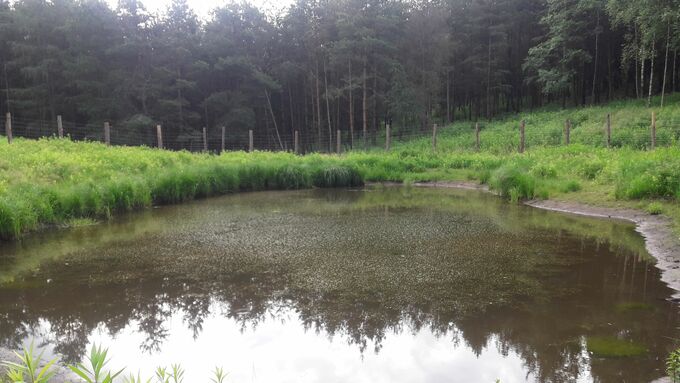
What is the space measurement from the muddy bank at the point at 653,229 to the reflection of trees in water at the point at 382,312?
0.77 ft

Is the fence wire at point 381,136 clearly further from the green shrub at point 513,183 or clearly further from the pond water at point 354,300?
the pond water at point 354,300

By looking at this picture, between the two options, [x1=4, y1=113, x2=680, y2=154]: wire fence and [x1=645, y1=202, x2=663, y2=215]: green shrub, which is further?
[x1=4, y1=113, x2=680, y2=154]: wire fence

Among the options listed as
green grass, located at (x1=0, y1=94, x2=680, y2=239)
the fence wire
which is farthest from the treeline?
green grass, located at (x1=0, y1=94, x2=680, y2=239)

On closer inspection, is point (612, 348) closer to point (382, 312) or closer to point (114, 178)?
point (382, 312)

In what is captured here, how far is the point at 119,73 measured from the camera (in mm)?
27969

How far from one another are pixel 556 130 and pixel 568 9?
13.5 m

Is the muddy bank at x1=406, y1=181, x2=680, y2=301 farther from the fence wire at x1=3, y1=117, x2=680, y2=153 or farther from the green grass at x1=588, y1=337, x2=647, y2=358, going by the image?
the fence wire at x1=3, y1=117, x2=680, y2=153

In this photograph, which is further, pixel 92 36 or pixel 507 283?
pixel 92 36

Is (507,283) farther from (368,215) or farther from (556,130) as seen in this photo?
(556,130)

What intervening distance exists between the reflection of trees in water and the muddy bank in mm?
234

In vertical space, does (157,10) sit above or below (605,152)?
above

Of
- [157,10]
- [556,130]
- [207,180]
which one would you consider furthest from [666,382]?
[157,10]

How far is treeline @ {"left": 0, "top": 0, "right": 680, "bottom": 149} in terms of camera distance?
91.5ft

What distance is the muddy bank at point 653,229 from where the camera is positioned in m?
5.43
